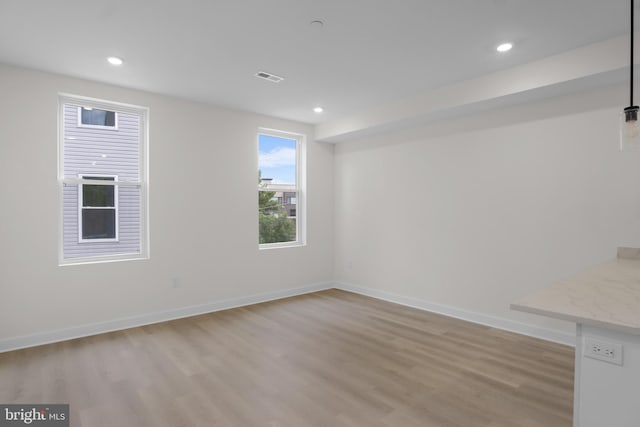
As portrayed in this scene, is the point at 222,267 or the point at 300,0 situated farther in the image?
the point at 222,267

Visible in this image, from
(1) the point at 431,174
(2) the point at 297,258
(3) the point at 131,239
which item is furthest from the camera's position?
(2) the point at 297,258

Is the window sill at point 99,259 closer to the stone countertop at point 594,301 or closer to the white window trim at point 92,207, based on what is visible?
the white window trim at point 92,207

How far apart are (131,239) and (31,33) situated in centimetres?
219

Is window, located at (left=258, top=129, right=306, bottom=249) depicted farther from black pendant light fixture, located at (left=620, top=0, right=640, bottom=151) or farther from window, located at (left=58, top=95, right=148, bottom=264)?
black pendant light fixture, located at (left=620, top=0, right=640, bottom=151)

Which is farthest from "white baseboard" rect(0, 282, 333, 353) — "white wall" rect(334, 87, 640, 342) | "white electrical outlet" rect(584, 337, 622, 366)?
"white electrical outlet" rect(584, 337, 622, 366)

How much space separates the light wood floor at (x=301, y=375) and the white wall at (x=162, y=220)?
1.33 feet

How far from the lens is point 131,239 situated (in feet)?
13.4

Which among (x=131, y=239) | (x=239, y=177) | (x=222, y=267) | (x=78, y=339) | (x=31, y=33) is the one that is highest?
(x=31, y=33)

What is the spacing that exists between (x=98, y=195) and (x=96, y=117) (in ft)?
2.85

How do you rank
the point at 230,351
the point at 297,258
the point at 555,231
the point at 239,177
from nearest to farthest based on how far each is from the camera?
the point at 230,351 < the point at 555,231 < the point at 239,177 < the point at 297,258

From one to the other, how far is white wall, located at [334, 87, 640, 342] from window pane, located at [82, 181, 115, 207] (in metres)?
3.36

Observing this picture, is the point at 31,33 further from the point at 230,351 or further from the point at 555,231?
the point at 555,231

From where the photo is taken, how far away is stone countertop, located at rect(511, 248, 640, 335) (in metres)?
1.29

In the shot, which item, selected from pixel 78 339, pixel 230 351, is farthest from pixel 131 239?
pixel 230 351
